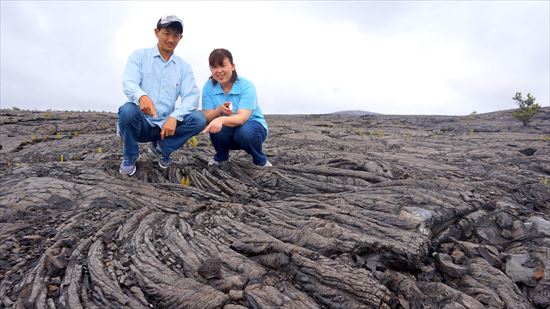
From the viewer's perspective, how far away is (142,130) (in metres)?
7.86

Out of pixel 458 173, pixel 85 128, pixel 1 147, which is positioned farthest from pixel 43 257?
pixel 85 128

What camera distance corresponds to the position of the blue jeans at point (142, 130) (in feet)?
24.1

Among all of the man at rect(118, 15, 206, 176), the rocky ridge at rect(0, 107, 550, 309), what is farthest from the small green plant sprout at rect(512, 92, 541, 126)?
the man at rect(118, 15, 206, 176)

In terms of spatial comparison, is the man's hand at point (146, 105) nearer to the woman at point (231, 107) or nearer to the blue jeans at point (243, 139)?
the woman at point (231, 107)

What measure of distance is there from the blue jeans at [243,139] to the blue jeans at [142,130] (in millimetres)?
583

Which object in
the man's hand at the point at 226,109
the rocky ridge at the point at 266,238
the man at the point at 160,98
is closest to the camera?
the rocky ridge at the point at 266,238

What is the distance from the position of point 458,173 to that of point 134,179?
8.76 m

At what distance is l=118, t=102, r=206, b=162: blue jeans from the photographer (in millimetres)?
7344

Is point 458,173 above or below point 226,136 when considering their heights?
below

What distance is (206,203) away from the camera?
658 cm

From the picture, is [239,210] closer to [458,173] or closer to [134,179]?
[134,179]

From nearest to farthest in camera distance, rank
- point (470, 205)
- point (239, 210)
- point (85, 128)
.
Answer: point (239, 210)
point (470, 205)
point (85, 128)

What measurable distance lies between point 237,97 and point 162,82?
1.77 metres

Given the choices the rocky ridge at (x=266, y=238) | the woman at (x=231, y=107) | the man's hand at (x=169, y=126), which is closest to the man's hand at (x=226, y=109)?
the woman at (x=231, y=107)
